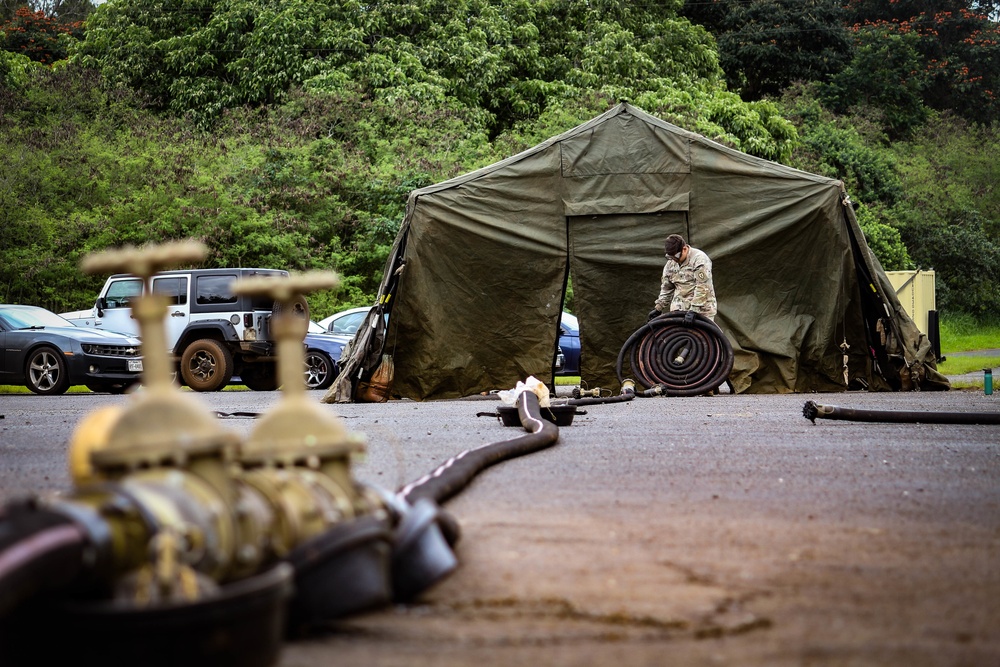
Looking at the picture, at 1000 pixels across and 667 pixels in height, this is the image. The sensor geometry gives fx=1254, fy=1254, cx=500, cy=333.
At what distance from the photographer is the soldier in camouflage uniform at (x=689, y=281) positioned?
47.2 ft

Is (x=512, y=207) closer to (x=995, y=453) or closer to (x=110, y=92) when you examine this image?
(x=995, y=453)

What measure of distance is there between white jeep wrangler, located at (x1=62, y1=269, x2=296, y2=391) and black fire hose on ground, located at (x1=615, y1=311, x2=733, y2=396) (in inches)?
248

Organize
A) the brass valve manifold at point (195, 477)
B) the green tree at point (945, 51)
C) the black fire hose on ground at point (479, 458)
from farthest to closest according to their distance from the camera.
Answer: the green tree at point (945, 51), the black fire hose on ground at point (479, 458), the brass valve manifold at point (195, 477)

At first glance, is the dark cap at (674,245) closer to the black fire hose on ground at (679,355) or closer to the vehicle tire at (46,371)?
the black fire hose on ground at (679,355)

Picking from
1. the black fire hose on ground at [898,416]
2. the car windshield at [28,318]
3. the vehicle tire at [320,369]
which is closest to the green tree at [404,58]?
the car windshield at [28,318]

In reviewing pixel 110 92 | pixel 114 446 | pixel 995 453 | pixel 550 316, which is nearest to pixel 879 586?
pixel 114 446

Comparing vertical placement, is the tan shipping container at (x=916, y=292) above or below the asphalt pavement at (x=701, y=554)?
above

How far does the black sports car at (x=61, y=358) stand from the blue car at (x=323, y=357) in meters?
2.53

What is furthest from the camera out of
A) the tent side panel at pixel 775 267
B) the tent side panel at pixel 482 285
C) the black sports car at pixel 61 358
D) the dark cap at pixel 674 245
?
the black sports car at pixel 61 358

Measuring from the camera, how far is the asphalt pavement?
2848 mm

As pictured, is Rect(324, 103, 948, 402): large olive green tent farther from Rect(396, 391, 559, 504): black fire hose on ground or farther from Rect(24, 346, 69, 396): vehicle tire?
Rect(24, 346, 69, 396): vehicle tire

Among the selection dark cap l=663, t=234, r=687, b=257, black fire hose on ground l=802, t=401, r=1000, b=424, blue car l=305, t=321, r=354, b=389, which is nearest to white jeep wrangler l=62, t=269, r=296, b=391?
blue car l=305, t=321, r=354, b=389

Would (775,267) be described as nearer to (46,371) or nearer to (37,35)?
(46,371)

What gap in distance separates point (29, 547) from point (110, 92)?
101ft
